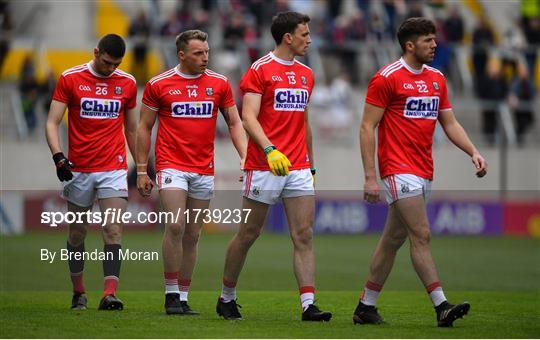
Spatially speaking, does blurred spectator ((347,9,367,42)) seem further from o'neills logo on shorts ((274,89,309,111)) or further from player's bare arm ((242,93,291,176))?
player's bare arm ((242,93,291,176))

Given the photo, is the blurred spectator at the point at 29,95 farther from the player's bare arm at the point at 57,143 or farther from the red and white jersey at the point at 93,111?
the player's bare arm at the point at 57,143

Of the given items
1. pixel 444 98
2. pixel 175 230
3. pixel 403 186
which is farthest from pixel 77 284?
pixel 444 98

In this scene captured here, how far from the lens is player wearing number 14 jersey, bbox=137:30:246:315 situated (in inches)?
472

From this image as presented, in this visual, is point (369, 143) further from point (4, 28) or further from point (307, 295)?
point (4, 28)

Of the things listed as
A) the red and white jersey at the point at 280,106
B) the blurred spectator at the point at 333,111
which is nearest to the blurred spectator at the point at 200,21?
the blurred spectator at the point at 333,111

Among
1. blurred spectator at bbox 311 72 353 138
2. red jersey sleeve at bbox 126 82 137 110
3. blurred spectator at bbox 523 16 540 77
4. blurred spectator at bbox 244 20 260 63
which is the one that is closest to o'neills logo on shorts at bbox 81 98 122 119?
red jersey sleeve at bbox 126 82 137 110

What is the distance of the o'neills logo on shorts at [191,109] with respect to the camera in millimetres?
12062

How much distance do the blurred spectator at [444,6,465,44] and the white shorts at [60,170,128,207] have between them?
20812 mm

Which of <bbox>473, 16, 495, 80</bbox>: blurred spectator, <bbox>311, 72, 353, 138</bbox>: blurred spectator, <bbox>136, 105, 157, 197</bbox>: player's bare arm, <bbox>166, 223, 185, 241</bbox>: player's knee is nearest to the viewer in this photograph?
<bbox>166, 223, 185, 241</bbox>: player's knee

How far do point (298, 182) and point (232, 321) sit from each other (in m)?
1.42

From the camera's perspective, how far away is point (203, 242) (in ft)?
82.0

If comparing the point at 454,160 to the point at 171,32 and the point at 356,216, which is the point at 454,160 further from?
the point at 171,32

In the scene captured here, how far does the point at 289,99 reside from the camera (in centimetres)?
1160

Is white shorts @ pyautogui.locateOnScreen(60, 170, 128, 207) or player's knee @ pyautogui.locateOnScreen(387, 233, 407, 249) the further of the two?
white shorts @ pyautogui.locateOnScreen(60, 170, 128, 207)
